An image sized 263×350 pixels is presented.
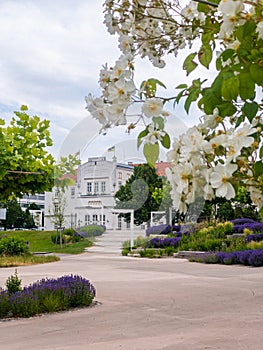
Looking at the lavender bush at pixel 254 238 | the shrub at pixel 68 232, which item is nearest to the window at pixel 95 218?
the lavender bush at pixel 254 238

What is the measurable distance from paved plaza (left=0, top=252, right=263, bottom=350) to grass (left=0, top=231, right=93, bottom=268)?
6256 mm

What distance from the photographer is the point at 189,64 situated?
151 centimetres

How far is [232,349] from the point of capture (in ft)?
12.5

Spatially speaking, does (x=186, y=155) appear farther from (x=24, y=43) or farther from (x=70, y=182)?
(x=70, y=182)

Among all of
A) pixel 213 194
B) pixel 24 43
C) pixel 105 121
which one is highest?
pixel 24 43

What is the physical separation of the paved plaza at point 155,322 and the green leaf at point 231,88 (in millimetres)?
3211

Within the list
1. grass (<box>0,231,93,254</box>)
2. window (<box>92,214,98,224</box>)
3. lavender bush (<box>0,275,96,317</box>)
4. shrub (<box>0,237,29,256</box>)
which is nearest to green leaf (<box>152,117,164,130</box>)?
lavender bush (<box>0,275,96,317</box>)

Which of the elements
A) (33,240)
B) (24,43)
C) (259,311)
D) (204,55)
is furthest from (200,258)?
(33,240)

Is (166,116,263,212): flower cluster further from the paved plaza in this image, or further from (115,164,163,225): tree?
(115,164,163,225): tree

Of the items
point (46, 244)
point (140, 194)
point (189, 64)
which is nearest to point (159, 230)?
point (140, 194)

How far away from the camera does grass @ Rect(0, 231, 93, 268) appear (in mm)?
13688

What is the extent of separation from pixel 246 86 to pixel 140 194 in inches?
653

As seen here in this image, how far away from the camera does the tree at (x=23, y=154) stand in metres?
5.51

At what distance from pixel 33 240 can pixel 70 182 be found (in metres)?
20.9
